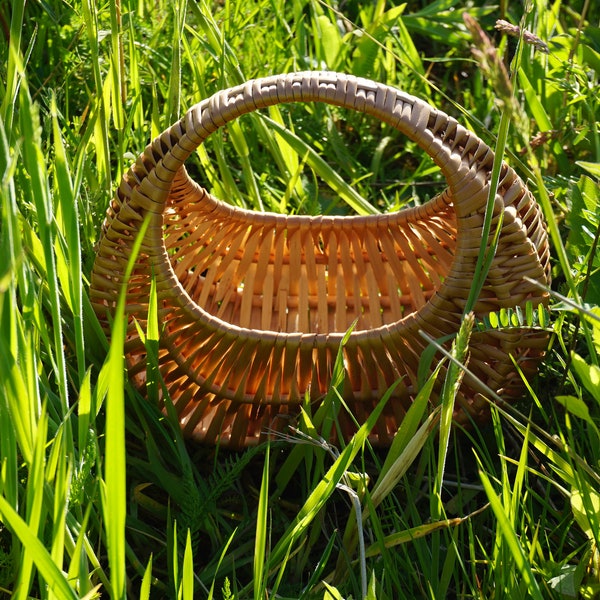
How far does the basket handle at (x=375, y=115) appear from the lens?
98cm

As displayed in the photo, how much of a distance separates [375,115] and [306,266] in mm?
506

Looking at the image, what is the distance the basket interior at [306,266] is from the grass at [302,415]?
0.06m

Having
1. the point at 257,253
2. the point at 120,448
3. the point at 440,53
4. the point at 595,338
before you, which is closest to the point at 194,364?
the point at 257,253

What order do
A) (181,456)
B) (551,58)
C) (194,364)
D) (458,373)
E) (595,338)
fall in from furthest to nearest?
1. (551,58)
2. (194,364)
3. (181,456)
4. (595,338)
5. (458,373)

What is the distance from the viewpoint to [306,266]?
1.47m

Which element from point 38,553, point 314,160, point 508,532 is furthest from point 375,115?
point 38,553

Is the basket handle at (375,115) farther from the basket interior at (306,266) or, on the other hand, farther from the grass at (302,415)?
the basket interior at (306,266)

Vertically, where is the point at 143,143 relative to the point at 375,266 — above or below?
above

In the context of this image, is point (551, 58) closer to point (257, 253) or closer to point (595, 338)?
point (257, 253)

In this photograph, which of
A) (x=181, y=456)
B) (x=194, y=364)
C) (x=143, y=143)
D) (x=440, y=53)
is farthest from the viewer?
(x=440, y=53)

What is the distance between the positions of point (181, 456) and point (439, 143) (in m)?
0.47

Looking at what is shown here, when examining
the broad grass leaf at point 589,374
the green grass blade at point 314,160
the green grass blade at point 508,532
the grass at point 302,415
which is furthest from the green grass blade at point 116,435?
the green grass blade at point 314,160

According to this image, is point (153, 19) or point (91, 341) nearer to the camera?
point (91, 341)

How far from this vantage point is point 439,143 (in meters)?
0.99
